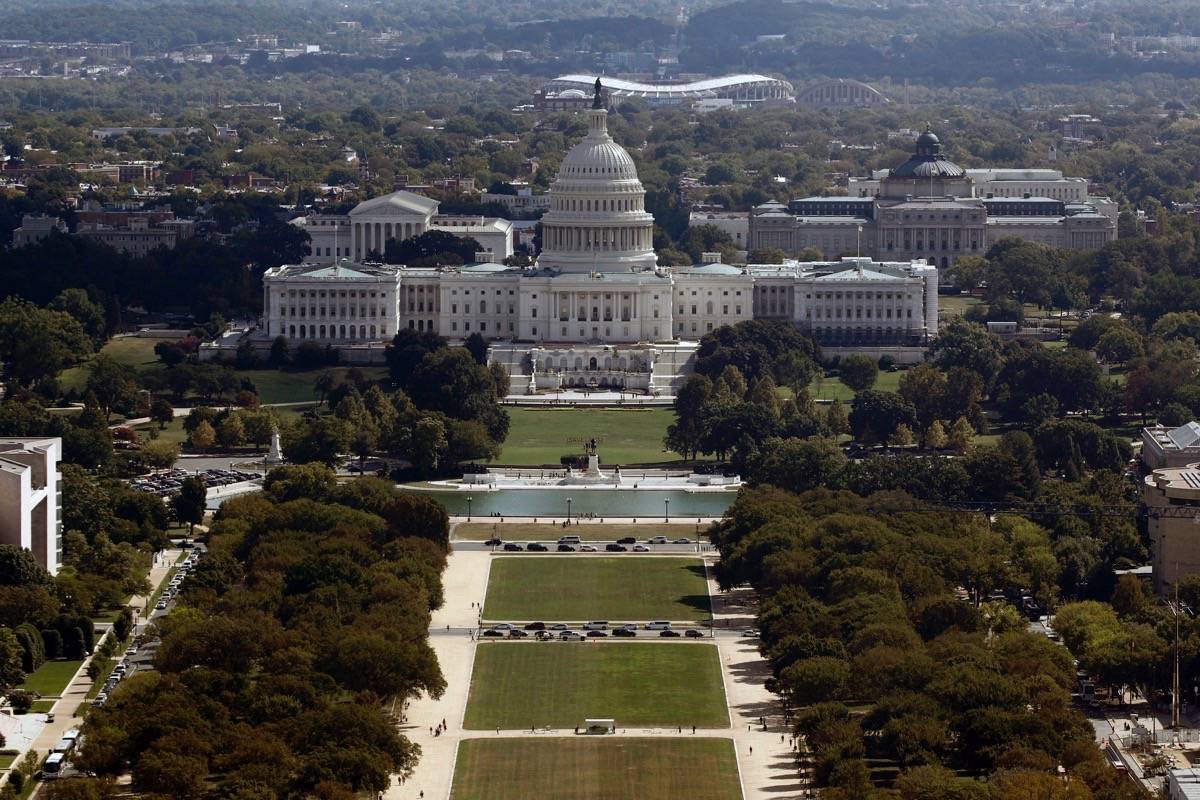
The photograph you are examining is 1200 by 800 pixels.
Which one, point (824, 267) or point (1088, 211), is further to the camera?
point (1088, 211)

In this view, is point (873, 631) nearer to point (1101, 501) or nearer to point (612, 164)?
point (1101, 501)

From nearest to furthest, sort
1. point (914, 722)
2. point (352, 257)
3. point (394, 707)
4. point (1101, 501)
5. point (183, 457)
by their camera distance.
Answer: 1. point (914, 722)
2. point (394, 707)
3. point (1101, 501)
4. point (183, 457)
5. point (352, 257)

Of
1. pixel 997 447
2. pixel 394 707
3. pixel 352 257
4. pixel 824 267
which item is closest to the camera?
pixel 394 707

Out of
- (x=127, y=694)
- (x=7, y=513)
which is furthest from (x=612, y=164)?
(x=127, y=694)

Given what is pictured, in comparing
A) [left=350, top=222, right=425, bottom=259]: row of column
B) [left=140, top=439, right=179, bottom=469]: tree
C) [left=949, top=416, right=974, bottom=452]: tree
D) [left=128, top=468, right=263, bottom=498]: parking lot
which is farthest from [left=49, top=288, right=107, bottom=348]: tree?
[left=949, top=416, right=974, bottom=452]: tree

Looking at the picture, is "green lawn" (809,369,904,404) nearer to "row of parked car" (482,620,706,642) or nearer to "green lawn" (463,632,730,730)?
"row of parked car" (482,620,706,642)

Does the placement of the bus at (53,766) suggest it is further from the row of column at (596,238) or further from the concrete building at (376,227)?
the concrete building at (376,227)
